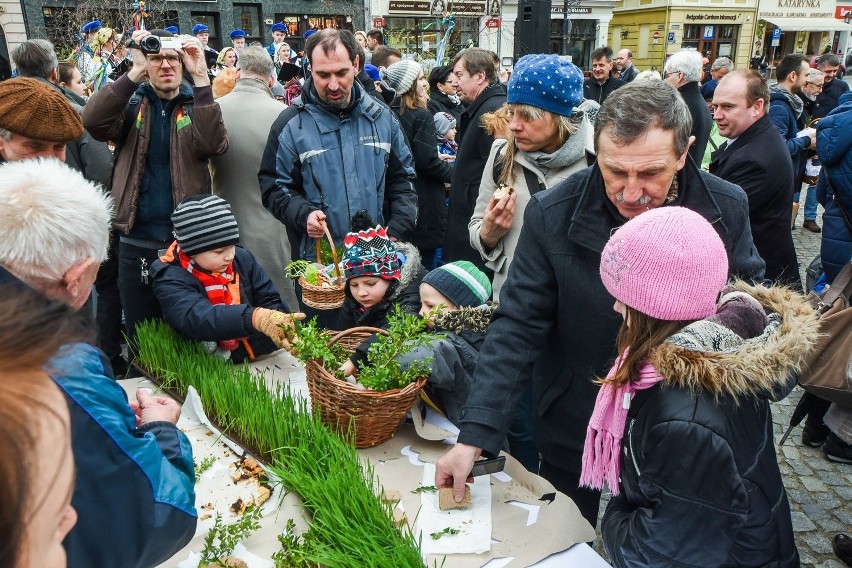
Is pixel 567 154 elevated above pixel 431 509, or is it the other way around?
pixel 567 154

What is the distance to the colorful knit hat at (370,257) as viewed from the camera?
2844 mm

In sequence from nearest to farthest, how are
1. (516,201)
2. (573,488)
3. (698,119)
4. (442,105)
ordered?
(573,488) → (516,201) → (698,119) → (442,105)

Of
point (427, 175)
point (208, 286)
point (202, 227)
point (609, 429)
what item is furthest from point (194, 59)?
point (609, 429)

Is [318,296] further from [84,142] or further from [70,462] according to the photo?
[70,462]

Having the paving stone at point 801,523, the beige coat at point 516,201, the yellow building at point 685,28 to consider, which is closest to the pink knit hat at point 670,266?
the beige coat at point 516,201

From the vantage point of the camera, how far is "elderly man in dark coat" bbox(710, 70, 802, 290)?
12.9 feet

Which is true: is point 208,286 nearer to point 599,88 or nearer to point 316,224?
point 316,224

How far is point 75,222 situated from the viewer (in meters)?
1.66

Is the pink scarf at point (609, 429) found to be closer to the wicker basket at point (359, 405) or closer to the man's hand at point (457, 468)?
the man's hand at point (457, 468)

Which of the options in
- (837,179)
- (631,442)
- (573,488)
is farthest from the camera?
(837,179)

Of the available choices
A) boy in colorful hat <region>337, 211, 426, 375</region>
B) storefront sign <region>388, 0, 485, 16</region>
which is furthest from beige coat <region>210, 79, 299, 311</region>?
storefront sign <region>388, 0, 485, 16</region>

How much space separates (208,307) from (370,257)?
0.69m

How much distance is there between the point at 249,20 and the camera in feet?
82.4

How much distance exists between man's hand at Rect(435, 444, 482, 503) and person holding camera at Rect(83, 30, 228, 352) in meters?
2.25
